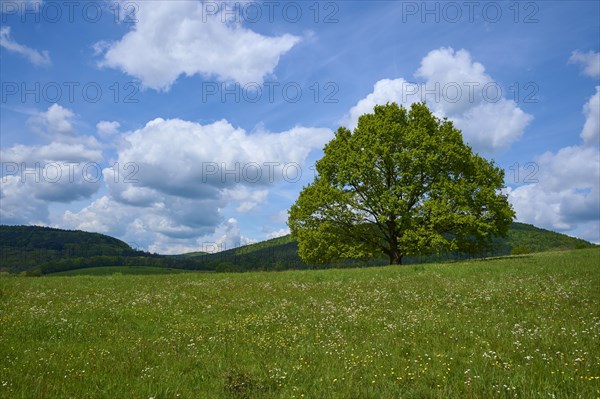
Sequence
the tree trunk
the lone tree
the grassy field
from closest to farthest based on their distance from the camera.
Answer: the grassy field → the lone tree → the tree trunk

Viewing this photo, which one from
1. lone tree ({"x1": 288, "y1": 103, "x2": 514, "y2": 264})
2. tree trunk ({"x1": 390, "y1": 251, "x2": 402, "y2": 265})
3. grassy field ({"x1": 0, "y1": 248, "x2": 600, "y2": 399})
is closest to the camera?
grassy field ({"x1": 0, "y1": 248, "x2": 600, "y2": 399})

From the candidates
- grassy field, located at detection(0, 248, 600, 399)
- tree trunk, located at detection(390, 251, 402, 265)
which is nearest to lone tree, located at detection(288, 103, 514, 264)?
tree trunk, located at detection(390, 251, 402, 265)

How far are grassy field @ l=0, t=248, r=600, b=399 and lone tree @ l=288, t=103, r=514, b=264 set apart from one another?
1891 cm

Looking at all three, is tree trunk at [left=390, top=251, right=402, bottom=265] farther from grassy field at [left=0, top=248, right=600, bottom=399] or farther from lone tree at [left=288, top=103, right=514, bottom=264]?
grassy field at [left=0, top=248, right=600, bottom=399]

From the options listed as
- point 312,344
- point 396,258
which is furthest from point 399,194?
point 312,344

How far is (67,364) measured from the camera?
7543 millimetres

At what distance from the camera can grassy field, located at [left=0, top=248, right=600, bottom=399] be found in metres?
6.30

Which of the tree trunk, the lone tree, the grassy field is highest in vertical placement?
the lone tree

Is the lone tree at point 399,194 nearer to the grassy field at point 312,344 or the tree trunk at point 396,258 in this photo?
the tree trunk at point 396,258

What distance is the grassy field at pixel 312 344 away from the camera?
6.30m

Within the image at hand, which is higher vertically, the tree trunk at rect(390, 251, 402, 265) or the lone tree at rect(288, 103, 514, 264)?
the lone tree at rect(288, 103, 514, 264)

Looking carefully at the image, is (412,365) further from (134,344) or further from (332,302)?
(332,302)

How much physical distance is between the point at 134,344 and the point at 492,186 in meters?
35.7

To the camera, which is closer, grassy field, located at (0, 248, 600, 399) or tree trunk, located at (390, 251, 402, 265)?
grassy field, located at (0, 248, 600, 399)
